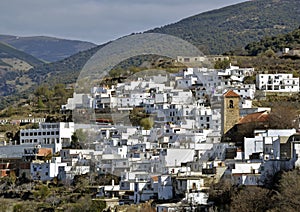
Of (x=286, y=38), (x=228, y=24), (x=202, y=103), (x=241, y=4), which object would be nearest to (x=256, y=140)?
(x=202, y=103)

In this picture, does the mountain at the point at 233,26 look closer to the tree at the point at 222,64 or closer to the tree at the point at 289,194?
the tree at the point at 222,64

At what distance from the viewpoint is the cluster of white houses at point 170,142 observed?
24.9 m

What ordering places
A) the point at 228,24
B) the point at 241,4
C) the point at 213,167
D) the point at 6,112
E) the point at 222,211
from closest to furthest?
the point at 222,211 → the point at 213,167 → the point at 6,112 → the point at 228,24 → the point at 241,4

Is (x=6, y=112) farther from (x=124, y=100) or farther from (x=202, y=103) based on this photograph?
(x=202, y=103)

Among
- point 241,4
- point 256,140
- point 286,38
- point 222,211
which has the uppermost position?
point 241,4

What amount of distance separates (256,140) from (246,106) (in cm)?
782

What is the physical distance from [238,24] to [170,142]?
61.1m

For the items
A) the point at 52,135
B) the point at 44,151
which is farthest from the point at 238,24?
the point at 44,151

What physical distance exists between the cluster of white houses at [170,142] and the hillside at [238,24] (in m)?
31.6

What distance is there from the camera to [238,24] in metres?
90.9

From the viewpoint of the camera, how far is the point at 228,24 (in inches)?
3620

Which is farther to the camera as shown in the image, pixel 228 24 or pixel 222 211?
pixel 228 24

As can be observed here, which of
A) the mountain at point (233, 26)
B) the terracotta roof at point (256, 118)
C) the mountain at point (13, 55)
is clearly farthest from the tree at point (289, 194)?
the mountain at point (13, 55)

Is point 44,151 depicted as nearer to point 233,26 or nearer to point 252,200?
point 252,200
